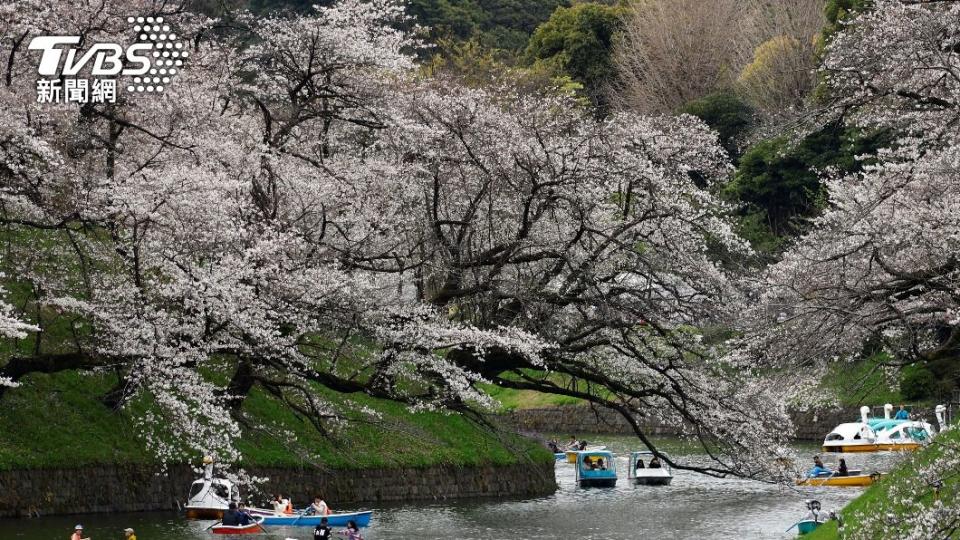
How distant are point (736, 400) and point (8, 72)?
53.0ft

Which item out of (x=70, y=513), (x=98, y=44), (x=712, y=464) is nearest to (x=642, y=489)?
(x=712, y=464)

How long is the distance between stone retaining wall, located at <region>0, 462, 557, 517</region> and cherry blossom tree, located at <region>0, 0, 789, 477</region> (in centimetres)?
109

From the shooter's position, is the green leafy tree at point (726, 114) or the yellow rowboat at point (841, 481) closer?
the yellow rowboat at point (841, 481)

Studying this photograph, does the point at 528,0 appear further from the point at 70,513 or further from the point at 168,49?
the point at 70,513

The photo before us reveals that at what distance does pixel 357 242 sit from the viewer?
2773 cm

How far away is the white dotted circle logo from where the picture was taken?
1006 inches

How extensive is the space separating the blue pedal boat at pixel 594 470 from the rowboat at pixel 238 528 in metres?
A: 14.6

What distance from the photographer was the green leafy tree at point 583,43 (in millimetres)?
73125

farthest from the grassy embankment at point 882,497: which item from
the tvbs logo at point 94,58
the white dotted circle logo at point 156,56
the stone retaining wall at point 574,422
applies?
the stone retaining wall at point 574,422

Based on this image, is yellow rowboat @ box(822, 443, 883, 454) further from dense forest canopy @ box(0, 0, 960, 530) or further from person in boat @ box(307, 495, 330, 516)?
person in boat @ box(307, 495, 330, 516)

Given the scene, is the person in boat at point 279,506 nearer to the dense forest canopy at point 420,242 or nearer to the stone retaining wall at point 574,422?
the dense forest canopy at point 420,242

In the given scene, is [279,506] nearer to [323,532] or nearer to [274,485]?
[274,485]

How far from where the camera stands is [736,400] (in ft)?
83.6

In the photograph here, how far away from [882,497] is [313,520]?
12.5 meters
